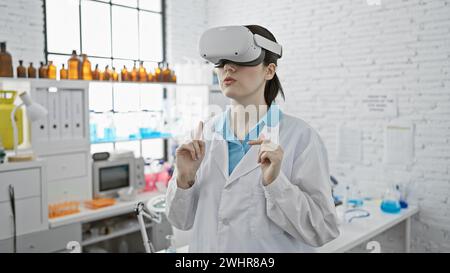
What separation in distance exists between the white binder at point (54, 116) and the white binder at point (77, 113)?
0.11 metres

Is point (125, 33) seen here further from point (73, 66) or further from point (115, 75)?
point (73, 66)

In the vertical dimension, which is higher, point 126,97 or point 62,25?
point 62,25

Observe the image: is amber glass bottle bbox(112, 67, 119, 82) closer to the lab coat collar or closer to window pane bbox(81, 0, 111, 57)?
window pane bbox(81, 0, 111, 57)

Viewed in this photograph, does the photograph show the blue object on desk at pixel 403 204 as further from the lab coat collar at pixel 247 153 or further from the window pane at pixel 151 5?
the window pane at pixel 151 5

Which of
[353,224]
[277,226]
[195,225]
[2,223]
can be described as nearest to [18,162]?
[2,223]

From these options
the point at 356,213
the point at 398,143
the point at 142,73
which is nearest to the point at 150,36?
the point at 142,73

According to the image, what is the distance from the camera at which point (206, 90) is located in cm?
409

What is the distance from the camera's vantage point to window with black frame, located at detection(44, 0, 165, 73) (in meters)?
3.50

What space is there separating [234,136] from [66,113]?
209 centimetres

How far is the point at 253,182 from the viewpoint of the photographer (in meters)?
1.11

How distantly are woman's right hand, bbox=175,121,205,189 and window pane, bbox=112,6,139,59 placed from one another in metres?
3.19

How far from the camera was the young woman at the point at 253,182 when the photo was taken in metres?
1.04

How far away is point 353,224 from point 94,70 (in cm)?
227
